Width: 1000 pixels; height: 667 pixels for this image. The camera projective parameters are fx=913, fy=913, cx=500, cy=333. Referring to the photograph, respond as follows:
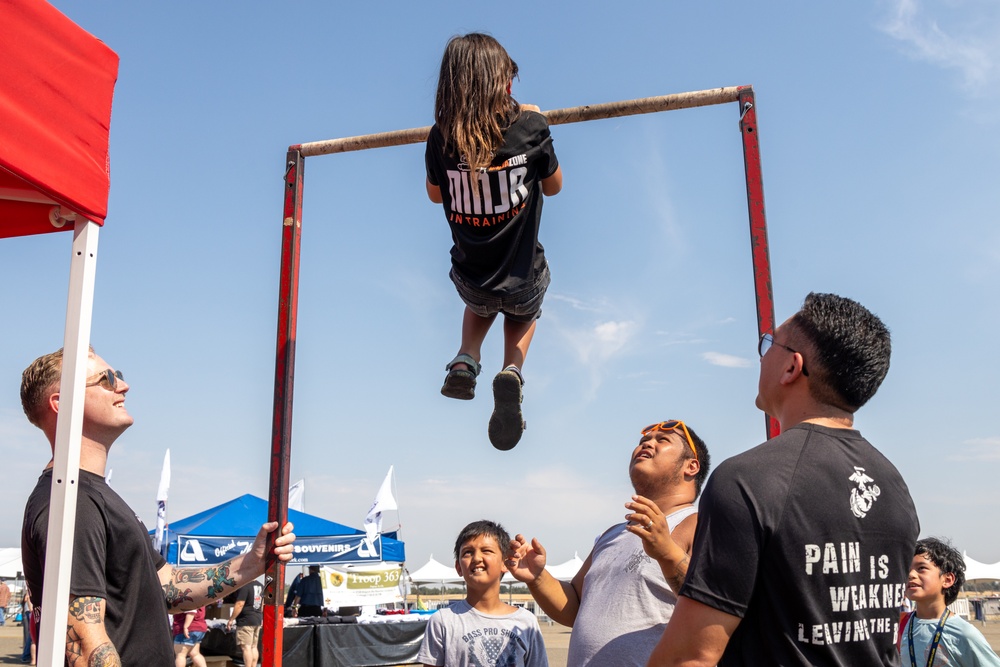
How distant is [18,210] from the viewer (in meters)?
2.71

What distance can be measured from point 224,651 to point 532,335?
8951mm

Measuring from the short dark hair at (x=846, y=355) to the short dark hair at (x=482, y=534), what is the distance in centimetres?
242

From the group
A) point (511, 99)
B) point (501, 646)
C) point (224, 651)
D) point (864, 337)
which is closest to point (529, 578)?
point (501, 646)

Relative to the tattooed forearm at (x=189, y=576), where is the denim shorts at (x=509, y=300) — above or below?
above

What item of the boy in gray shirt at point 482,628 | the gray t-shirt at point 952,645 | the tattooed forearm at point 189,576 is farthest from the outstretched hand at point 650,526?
the gray t-shirt at point 952,645

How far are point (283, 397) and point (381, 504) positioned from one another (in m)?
12.3

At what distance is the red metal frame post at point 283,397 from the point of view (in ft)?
13.3

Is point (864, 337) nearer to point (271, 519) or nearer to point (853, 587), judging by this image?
point (853, 587)

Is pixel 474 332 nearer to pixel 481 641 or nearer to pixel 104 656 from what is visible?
A: pixel 481 641

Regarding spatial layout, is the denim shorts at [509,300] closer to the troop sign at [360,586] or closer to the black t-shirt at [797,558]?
the black t-shirt at [797,558]

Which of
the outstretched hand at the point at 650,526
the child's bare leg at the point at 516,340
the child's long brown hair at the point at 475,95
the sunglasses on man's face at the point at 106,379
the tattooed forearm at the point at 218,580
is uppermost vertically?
the child's long brown hair at the point at 475,95

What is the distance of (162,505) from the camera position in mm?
12625

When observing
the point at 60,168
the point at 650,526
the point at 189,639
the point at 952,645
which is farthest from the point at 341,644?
the point at 60,168

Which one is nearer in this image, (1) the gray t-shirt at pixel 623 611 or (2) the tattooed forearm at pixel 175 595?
(1) the gray t-shirt at pixel 623 611
